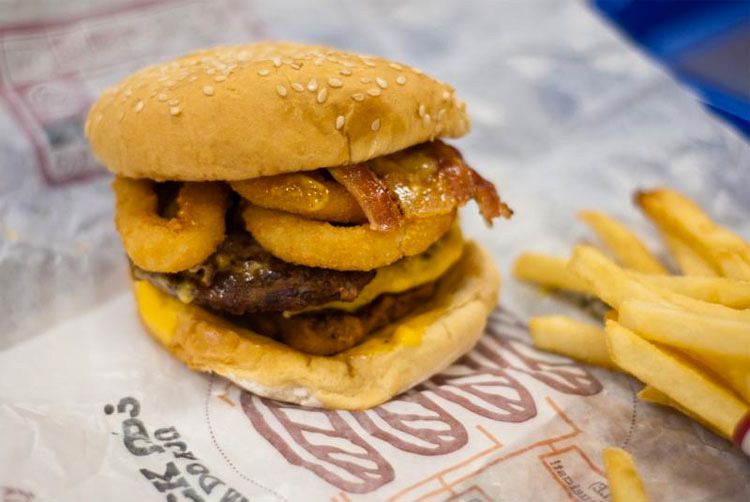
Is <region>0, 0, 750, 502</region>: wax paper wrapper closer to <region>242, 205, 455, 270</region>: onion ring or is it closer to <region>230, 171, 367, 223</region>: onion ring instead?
<region>242, 205, 455, 270</region>: onion ring

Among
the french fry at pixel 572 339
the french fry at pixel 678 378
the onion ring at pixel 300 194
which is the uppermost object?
the onion ring at pixel 300 194

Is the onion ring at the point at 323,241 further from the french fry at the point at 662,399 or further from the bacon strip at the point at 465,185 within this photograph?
the french fry at the point at 662,399

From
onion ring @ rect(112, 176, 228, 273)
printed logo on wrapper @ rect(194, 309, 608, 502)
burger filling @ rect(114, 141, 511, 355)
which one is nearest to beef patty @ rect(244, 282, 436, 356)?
burger filling @ rect(114, 141, 511, 355)

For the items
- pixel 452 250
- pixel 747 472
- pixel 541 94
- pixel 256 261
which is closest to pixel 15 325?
pixel 256 261

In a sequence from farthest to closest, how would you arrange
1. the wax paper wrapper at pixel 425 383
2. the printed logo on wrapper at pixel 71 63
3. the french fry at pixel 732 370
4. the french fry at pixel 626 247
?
1. the printed logo on wrapper at pixel 71 63
2. the french fry at pixel 626 247
3. the wax paper wrapper at pixel 425 383
4. the french fry at pixel 732 370

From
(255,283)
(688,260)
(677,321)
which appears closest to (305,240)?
(255,283)

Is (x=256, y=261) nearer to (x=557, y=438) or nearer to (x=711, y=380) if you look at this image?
(x=557, y=438)

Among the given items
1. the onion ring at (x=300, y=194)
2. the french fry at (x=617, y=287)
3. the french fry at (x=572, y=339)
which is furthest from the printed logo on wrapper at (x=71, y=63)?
the french fry at (x=617, y=287)
